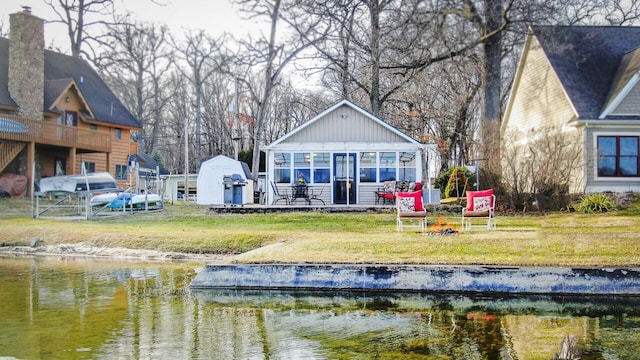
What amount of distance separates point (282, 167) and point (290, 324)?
17.6 m

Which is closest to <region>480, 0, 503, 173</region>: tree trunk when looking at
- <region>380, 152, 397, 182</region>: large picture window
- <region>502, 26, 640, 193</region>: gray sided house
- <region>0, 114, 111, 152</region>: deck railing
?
<region>502, 26, 640, 193</region>: gray sided house

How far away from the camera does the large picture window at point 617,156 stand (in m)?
24.1

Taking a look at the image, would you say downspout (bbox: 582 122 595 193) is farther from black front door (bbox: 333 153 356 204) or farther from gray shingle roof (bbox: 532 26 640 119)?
black front door (bbox: 333 153 356 204)

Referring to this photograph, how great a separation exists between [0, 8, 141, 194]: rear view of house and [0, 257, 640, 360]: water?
20.0 m

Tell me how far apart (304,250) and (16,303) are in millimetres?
4865

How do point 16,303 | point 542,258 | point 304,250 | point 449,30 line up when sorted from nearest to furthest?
point 16,303, point 542,258, point 304,250, point 449,30

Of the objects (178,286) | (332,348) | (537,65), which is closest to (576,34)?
(537,65)

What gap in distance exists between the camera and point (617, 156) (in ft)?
79.3

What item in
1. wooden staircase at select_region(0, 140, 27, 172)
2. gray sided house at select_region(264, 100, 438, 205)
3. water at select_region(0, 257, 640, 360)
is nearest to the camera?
water at select_region(0, 257, 640, 360)

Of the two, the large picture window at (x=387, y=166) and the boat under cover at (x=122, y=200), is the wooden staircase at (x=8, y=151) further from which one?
the large picture window at (x=387, y=166)

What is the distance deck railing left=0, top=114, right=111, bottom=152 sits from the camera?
28.8m

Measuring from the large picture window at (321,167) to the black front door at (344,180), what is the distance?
28cm

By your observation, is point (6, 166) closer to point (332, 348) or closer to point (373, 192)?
point (373, 192)

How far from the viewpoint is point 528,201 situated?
21031mm
